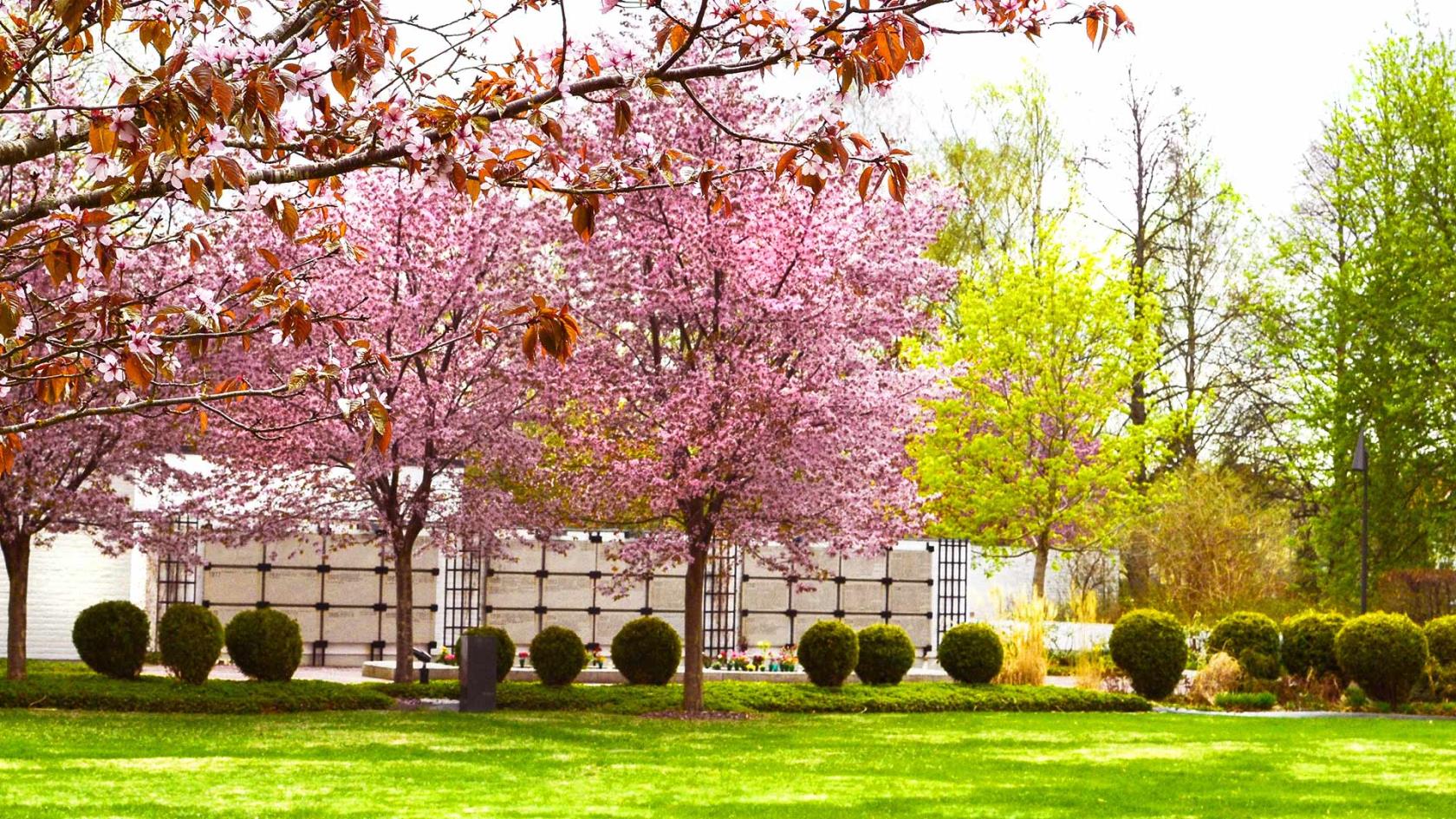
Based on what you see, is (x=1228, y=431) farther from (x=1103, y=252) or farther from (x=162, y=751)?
(x=162, y=751)

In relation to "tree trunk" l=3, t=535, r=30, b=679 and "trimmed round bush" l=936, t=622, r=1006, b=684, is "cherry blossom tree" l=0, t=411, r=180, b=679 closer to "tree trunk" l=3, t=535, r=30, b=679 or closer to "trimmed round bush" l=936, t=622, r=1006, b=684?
"tree trunk" l=3, t=535, r=30, b=679

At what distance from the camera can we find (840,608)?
80.3 ft

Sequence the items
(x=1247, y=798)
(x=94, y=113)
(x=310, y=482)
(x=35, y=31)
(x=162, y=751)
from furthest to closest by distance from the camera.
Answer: (x=310, y=482), (x=162, y=751), (x=1247, y=798), (x=35, y=31), (x=94, y=113)

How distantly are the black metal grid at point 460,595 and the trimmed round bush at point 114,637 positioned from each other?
19.3ft

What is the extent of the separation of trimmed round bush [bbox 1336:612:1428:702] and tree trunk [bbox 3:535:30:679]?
14602 mm

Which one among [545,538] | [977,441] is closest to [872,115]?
[977,441]

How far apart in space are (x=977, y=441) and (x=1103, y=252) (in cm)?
462

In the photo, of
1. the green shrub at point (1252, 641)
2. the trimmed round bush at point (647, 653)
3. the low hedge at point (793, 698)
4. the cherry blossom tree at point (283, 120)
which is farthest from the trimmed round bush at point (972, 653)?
the cherry blossom tree at point (283, 120)

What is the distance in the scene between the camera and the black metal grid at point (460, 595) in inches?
891

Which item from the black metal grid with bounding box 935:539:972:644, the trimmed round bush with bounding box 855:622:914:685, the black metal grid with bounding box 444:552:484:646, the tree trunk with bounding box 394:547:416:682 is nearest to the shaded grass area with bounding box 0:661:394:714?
the tree trunk with bounding box 394:547:416:682

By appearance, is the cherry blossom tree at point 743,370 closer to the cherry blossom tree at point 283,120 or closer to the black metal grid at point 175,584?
the black metal grid at point 175,584

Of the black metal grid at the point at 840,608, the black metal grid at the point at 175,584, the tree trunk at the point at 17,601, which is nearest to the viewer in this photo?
the tree trunk at the point at 17,601

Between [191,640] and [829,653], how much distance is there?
7.04m

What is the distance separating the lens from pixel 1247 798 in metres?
10.8
